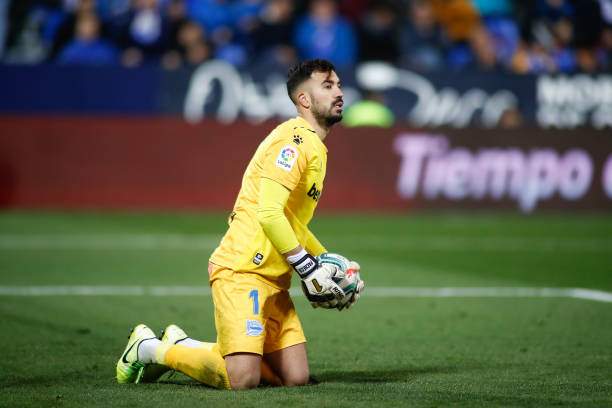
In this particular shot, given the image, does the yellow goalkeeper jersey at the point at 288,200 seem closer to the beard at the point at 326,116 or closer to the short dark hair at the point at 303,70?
the beard at the point at 326,116

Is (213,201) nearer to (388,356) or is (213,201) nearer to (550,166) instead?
(550,166)

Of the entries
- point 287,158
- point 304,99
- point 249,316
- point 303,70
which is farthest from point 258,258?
point 303,70

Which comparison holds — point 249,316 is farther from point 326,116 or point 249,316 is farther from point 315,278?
point 326,116

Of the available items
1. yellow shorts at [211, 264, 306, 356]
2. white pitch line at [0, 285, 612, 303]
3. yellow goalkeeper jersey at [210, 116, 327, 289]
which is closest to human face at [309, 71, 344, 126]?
yellow goalkeeper jersey at [210, 116, 327, 289]

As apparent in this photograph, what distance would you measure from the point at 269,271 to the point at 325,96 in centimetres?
107

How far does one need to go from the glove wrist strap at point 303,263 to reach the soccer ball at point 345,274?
13 centimetres

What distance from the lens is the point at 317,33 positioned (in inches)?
804

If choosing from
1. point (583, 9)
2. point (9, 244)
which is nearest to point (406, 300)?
point (9, 244)

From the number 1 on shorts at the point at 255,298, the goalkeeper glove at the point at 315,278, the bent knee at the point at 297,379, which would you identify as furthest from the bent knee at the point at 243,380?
the goalkeeper glove at the point at 315,278

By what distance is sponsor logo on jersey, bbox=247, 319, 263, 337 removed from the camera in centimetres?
623

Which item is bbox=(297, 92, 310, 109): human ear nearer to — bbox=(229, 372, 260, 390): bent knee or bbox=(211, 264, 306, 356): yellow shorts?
bbox=(211, 264, 306, 356): yellow shorts

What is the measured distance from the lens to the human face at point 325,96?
253 inches

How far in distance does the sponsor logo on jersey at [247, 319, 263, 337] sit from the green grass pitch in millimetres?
325

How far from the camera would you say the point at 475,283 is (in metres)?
11.6
